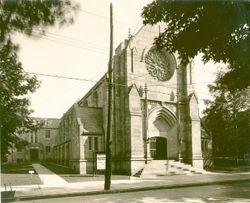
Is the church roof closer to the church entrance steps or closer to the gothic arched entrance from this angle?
the gothic arched entrance

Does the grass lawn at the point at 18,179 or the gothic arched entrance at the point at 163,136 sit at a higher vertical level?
the gothic arched entrance at the point at 163,136

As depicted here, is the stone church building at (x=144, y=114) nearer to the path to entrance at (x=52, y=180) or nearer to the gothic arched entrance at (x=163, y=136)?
the gothic arched entrance at (x=163, y=136)

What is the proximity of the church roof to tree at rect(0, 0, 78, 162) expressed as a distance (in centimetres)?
1364

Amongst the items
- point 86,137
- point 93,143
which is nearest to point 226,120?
point 93,143

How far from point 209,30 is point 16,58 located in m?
7.92

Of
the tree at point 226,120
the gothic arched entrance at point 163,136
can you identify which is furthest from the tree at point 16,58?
the tree at point 226,120

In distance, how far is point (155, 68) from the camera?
3472 centimetres

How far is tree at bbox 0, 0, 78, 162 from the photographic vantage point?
12.4m

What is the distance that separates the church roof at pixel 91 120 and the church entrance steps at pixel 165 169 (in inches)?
231

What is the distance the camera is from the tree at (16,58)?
1239 centimetres

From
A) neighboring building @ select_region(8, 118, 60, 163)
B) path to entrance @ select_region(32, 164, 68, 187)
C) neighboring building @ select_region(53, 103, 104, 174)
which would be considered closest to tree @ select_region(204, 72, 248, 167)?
neighboring building @ select_region(53, 103, 104, 174)

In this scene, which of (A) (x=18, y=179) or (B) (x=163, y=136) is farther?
(B) (x=163, y=136)

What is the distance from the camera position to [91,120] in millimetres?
34625

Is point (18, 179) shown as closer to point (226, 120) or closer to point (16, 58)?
point (16, 58)
